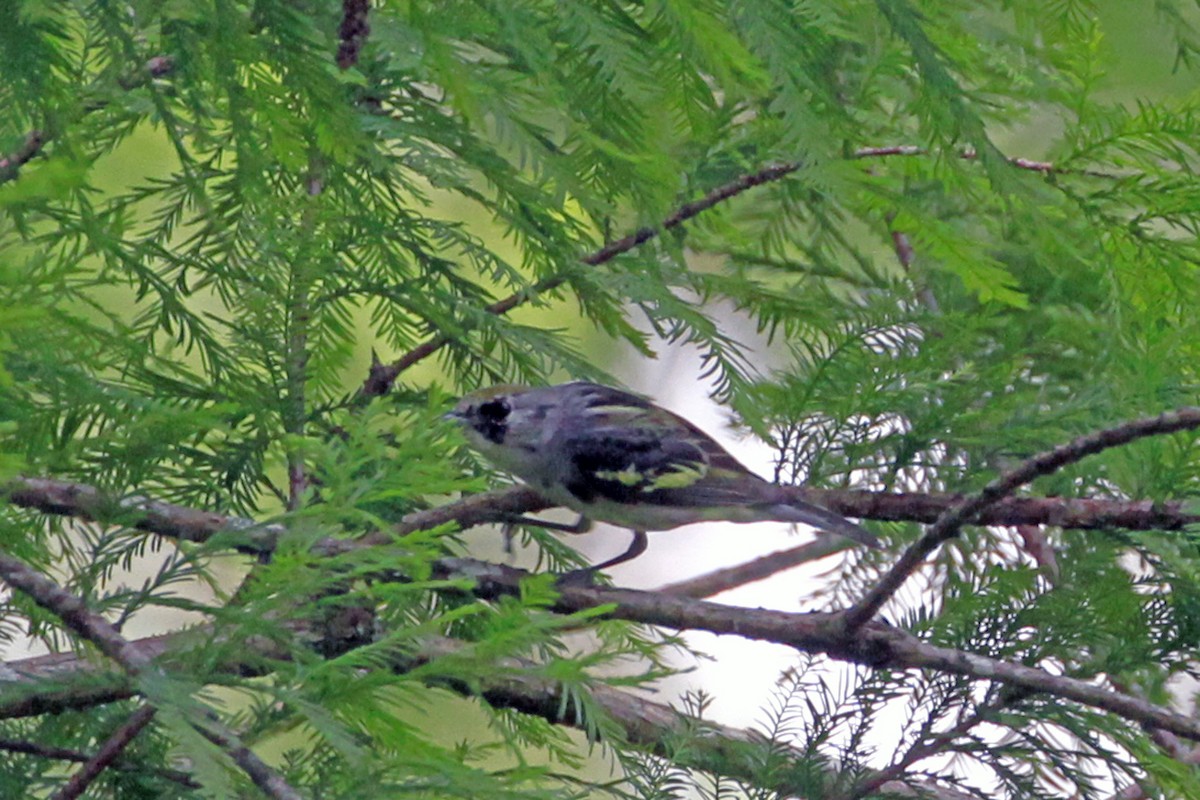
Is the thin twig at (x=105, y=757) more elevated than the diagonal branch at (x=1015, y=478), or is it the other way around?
the diagonal branch at (x=1015, y=478)

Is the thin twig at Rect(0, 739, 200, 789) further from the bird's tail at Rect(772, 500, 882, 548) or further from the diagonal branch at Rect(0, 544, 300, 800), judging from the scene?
the bird's tail at Rect(772, 500, 882, 548)

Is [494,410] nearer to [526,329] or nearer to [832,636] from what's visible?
[526,329]

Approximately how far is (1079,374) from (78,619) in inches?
82.4

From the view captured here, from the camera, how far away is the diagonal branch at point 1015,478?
1.34m

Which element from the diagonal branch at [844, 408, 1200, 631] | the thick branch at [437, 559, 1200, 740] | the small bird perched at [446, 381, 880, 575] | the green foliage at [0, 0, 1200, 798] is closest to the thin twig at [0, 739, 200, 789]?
the green foliage at [0, 0, 1200, 798]

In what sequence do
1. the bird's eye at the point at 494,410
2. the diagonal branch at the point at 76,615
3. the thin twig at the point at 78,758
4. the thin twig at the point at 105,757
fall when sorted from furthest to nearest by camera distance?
the bird's eye at the point at 494,410, the thin twig at the point at 78,758, the thin twig at the point at 105,757, the diagonal branch at the point at 76,615

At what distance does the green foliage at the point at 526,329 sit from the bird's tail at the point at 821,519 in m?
0.11

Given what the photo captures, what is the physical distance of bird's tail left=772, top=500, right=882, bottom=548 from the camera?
221 cm

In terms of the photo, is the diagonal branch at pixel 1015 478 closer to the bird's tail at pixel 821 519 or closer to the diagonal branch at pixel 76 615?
the bird's tail at pixel 821 519

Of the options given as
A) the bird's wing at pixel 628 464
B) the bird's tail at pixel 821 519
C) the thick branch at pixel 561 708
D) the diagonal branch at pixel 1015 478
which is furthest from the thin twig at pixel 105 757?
the bird's wing at pixel 628 464

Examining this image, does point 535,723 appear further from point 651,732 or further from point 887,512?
point 887,512

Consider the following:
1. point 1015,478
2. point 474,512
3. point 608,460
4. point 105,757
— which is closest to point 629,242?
point 474,512

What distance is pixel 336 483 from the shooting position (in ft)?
4.38

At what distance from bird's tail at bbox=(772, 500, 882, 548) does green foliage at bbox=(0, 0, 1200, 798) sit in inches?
4.4
